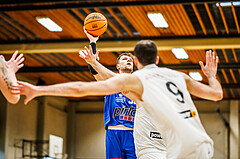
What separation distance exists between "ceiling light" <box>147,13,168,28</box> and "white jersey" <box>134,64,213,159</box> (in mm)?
9076

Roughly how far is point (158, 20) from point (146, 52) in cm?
942

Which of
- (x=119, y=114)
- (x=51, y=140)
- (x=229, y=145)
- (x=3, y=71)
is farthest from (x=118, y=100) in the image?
(x=229, y=145)

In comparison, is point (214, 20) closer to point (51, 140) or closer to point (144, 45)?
point (144, 45)

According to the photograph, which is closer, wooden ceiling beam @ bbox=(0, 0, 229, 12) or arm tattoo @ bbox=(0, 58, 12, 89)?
arm tattoo @ bbox=(0, 58, 12, 89)

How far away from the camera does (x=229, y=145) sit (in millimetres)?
25594

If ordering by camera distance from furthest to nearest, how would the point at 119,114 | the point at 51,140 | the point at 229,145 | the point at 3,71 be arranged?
1. the point at 229,145
2. the point at 51,140
3. the point at 119,114
4. the point at 3,71

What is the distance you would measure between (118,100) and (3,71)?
9.28ft

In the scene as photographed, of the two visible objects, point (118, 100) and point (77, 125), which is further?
point (77, 125)

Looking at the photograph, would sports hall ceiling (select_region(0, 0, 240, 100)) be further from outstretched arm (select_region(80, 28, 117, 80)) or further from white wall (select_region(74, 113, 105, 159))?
white wall (select_region(74, 113, 105, 159))

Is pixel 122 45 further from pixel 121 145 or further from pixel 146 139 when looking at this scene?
pixel 146 139

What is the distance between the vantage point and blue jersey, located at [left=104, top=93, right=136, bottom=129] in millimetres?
6949

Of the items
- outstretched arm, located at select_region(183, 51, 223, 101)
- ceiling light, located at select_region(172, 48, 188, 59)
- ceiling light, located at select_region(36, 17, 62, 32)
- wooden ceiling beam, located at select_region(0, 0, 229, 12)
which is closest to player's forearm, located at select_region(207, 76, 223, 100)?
outstretched arm, located at select_region(183, 51, 223, 101)

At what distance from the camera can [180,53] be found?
16.5 metres

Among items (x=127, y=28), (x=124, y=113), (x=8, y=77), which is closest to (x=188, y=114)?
(x=8, y=77)
